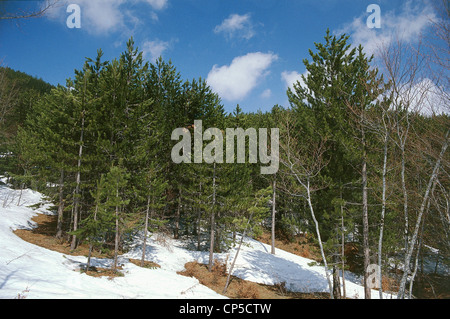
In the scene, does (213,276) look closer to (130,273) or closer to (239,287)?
(239,287)

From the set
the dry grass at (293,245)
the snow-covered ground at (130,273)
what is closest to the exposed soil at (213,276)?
the snow-covered ground at (130,273)

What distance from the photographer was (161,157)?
716 inches

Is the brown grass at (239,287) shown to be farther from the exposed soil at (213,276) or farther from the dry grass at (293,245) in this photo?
the dry grass at (293,245)

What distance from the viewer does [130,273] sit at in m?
11.1

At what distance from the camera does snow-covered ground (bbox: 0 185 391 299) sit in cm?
653

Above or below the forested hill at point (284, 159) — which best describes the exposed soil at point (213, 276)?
below

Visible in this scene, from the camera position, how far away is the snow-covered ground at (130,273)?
653 centimetres

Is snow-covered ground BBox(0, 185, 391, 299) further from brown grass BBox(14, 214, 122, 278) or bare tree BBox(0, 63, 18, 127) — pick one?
bare tree BBox(0, 63, 18, 127)

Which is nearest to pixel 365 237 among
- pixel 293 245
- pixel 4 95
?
pixel 293 245

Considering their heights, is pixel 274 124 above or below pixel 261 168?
above

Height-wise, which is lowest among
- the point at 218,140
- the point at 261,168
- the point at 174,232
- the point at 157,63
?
the point at 174,232

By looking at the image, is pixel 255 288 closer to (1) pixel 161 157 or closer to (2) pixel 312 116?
(2) pixel 312 116

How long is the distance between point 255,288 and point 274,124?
1372cm
